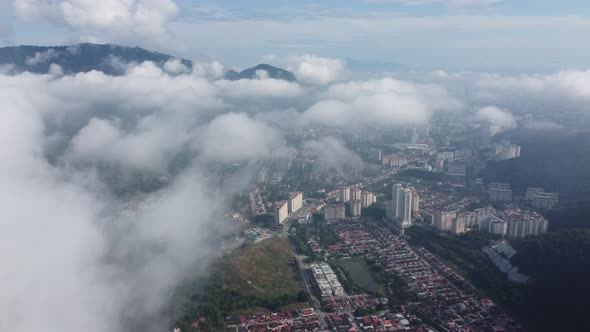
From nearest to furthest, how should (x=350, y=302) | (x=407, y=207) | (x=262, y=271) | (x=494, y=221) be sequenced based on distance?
(x=350, y=302), (x=262, y=271), (x=494, y=221), (x=407, y=207)

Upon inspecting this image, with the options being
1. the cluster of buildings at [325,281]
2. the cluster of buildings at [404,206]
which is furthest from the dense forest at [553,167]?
the cluster of buildings at [325,281]

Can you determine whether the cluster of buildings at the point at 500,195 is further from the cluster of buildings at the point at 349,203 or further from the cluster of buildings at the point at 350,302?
the cluster of buildings at the point at 350,302

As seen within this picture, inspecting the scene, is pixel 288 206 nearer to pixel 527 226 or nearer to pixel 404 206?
pixel 404 206

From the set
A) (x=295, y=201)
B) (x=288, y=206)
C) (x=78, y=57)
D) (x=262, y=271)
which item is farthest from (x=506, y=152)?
(x=78, y=57)

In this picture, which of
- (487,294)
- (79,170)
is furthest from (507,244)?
(79,170)

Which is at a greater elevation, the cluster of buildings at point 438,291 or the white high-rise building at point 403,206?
the white high-rise building at point 403,206

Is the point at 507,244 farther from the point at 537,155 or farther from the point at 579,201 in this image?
the point at 537,155

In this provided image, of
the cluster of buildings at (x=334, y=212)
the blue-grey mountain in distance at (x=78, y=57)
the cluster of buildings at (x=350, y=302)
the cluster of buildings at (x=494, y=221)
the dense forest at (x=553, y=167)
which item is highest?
the blue-grey mountain in distance at (x=78, y=57)
